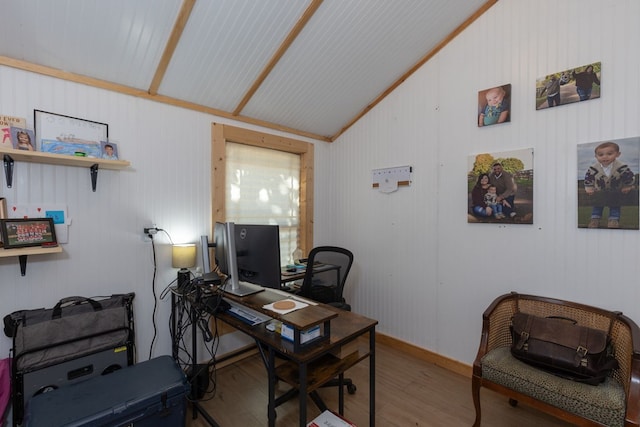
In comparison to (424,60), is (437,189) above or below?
below

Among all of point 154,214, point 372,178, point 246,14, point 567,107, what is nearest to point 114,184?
point 154,214

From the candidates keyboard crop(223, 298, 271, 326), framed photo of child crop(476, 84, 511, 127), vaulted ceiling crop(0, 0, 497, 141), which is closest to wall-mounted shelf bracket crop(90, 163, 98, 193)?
vaulted ceiling crop(0, 0, 497, 141)

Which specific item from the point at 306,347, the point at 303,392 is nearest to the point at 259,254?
the point at 306,347

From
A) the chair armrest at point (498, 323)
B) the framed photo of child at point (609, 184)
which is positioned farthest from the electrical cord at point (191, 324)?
the framed photo of child at point (609, 184)

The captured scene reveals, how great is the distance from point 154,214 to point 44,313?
90 centimetres

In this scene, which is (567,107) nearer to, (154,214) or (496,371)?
(496,371)

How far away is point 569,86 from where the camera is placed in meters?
2.09

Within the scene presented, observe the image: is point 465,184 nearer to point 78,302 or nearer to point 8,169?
point 78,302

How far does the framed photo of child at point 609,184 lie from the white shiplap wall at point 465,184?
0.06 meters

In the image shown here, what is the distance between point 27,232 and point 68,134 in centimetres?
68

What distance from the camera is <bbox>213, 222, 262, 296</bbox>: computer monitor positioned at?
6.05ft

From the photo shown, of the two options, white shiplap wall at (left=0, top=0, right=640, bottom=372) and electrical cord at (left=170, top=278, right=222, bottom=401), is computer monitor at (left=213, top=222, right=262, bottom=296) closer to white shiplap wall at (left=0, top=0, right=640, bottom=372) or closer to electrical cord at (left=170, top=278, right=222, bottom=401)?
electrical cord at (left=170, top=278, right=222, bottom=401)

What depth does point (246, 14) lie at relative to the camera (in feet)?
6.63

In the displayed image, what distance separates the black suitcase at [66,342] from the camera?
169cm
